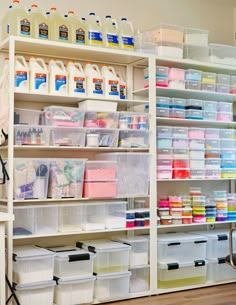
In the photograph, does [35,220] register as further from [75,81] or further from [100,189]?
[75,81]

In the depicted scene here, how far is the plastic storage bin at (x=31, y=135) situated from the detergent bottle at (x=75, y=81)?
0.39 metres

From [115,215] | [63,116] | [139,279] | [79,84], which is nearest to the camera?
[63,116]

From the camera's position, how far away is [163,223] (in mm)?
4266

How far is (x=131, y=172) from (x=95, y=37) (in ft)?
3.77

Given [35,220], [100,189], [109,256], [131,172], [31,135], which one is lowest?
[109,256]

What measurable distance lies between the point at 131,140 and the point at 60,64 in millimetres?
852

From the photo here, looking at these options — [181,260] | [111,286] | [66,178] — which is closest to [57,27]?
[66,178]

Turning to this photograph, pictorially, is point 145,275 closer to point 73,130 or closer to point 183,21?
point 73,130

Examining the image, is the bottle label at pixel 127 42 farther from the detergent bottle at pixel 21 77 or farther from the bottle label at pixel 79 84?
the detergent bottle at pixel 21 77

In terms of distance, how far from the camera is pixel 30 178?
3.65 meters

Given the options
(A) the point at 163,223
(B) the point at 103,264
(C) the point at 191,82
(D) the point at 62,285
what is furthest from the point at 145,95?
(D) the point at 62,285

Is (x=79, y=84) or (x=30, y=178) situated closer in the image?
(x=30, y=178)

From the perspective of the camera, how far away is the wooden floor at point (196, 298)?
12.8 feet

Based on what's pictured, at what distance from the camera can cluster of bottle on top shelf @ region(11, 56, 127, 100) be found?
3.71 metres
